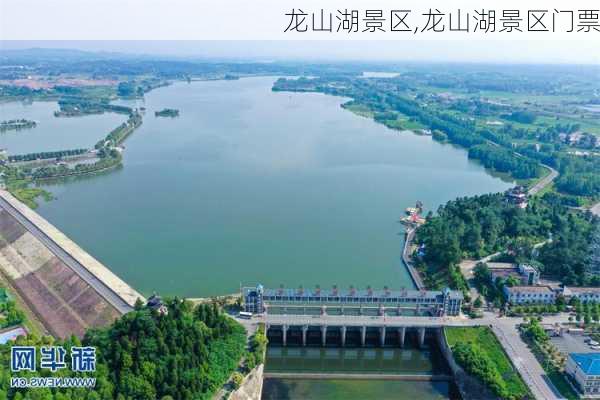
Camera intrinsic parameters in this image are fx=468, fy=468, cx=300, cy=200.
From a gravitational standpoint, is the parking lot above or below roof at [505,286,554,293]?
below

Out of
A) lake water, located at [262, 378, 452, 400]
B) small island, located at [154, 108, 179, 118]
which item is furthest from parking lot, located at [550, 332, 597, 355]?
small island, located at [154, 108, 179, 118]

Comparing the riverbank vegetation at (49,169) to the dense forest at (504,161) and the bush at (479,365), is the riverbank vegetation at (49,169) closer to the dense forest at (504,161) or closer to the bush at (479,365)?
the bush at (479,365)

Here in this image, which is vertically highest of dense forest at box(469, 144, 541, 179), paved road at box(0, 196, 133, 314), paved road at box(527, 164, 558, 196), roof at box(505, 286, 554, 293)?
dense forest at box(469, 144, 541, 179)

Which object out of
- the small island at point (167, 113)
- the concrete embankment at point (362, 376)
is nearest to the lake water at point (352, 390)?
the concrete embankment at point (362, 376)

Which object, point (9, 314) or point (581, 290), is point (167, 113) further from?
point (581, 290)

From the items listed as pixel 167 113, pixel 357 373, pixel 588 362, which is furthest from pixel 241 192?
pixel 167 113

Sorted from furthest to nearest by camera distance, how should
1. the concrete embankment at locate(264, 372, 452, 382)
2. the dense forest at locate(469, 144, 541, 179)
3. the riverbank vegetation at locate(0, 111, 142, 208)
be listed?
the dense forest at locate(469, 144, 541, 179) → the riverbank vegetation at locate(0, 111, 142, 208) → the concrete embankment at locate(264, 372, 452, 382)

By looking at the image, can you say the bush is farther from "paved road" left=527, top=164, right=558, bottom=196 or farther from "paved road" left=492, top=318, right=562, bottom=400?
"paved road" left=527, top=164, right=558, bottom=196
